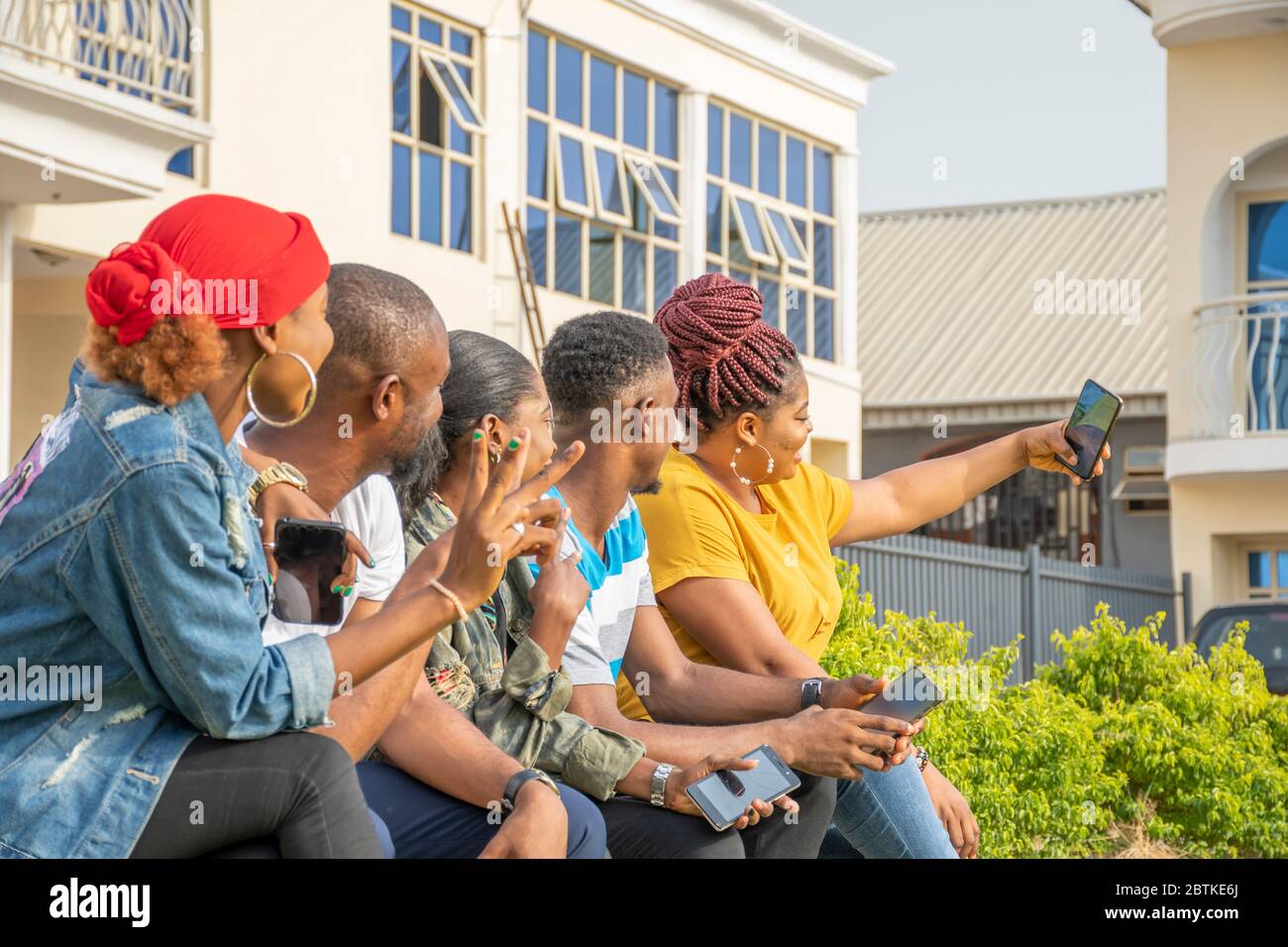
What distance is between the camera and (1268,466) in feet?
49.0

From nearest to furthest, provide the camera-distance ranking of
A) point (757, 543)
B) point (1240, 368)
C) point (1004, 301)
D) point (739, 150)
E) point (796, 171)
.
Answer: point (757, 543)
point (1240, 368)
point (739, 150)
point (796, 171)
point (1004, 301)

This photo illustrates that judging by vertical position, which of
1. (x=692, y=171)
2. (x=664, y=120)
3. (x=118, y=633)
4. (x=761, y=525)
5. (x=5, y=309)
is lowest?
(x=118, y=633)

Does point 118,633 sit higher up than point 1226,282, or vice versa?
point 1226,282

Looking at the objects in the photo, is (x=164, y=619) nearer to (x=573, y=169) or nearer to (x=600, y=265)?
(x=573, y=169)

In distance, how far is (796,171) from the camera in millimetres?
A: 19219

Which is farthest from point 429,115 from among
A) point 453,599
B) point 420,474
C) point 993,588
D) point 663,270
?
point 453,599

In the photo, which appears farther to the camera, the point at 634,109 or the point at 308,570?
the point at 634,109

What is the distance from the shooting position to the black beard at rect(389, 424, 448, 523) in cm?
318

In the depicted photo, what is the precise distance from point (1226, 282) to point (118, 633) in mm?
14675

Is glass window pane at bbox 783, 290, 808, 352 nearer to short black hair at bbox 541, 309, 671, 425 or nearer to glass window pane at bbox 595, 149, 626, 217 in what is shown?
glass window pane at bbox 595, 149, 626, 217

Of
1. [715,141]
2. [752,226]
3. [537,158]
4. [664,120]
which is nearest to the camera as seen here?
[537,158]

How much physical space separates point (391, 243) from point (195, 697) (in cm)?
1194
